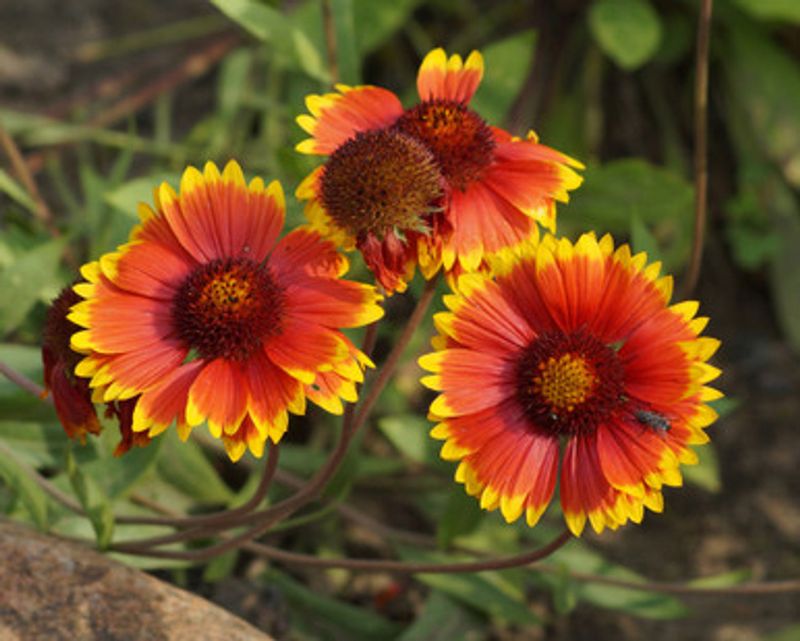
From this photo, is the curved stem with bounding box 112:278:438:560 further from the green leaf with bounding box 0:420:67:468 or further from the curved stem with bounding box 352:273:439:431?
the green leaf with bounding box 0:420:67:468

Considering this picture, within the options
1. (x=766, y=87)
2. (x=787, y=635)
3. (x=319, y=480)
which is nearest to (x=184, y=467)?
(x=319, y=480)

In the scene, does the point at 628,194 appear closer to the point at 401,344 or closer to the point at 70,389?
the point at 401,344

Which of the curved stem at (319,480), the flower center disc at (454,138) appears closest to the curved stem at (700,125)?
the flower center disc at (454,138)

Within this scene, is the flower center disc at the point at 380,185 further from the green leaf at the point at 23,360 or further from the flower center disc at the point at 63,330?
the green leaf at the point at 23,360

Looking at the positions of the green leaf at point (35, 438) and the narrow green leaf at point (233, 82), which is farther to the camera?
the narrow green leaf at point (233, 82)

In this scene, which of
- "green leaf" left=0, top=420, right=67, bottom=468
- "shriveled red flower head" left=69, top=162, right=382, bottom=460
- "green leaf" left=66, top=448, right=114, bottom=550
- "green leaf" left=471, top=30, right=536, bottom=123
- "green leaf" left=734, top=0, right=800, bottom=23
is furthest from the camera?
"green leaf" left=734, top=0, right=800, bottom=23

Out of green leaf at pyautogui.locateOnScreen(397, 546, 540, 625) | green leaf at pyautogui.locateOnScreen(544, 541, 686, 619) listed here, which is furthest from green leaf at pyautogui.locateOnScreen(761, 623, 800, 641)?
green leaf at pyautogui.locateOnScreen(397, 546, 540, 625)
